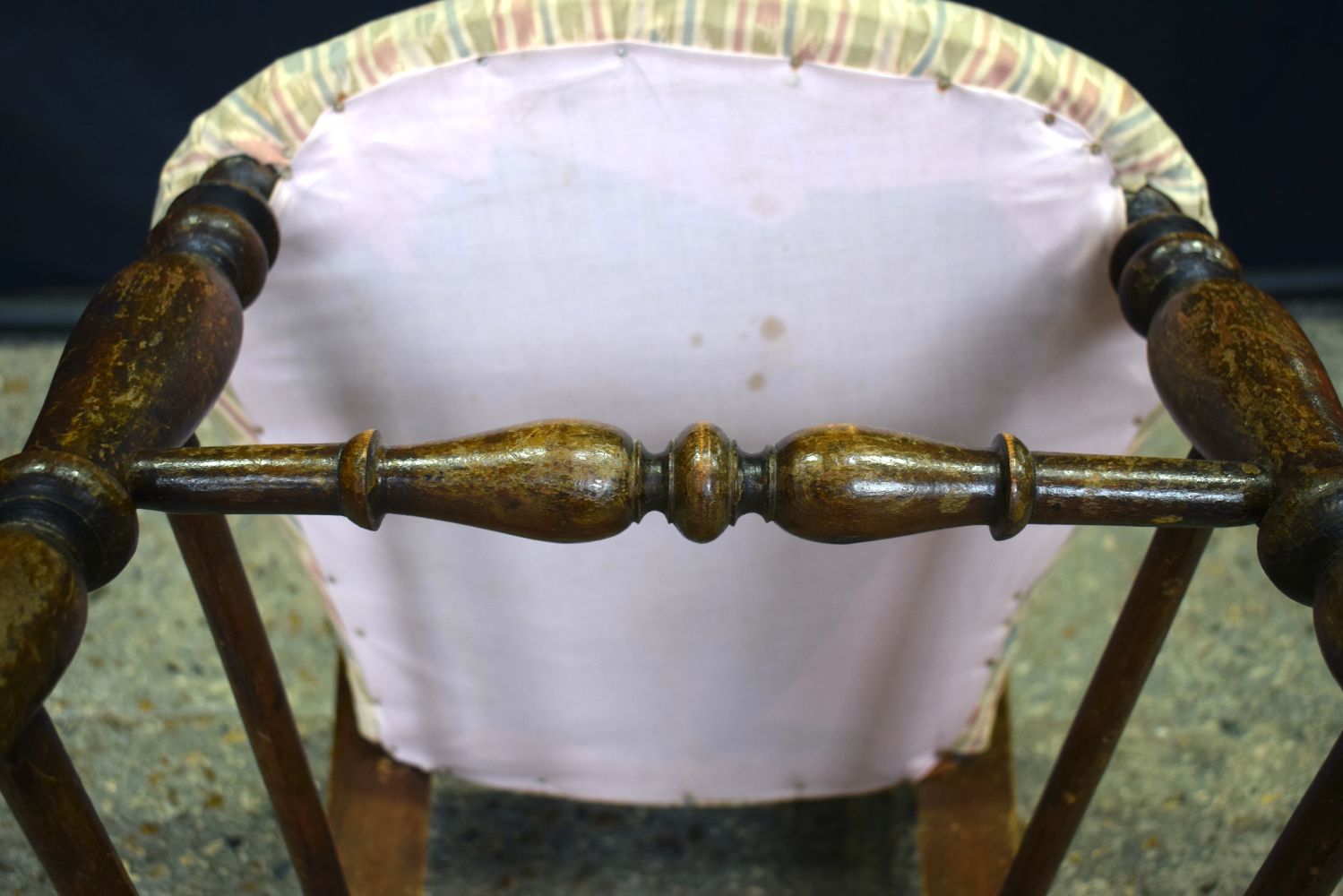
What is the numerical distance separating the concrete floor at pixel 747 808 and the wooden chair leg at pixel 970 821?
73 millimetres

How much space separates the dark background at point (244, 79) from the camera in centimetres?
111

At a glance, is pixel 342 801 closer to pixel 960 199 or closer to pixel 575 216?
pixel 575 216

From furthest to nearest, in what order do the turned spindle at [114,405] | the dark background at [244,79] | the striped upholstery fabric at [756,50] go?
the dark background at [244,79] < the striped upholstery fabric at [756,50] < the turned spindle at [114,405]

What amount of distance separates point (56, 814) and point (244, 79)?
76 cm

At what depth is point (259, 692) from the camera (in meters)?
0.71

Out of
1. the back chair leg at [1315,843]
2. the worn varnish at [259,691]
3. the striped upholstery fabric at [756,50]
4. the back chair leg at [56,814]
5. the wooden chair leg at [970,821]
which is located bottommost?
the wooden chair leg at [970,821]

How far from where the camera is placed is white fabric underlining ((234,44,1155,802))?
68cm

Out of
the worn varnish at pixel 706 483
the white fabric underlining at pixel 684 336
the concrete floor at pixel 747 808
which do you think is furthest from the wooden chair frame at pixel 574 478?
the concrete floor at pixel 747 808

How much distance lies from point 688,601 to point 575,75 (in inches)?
15.0

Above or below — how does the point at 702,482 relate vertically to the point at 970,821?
above

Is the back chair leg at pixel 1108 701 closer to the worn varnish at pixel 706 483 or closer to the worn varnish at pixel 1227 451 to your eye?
the worn varnish at pixel 1227 451

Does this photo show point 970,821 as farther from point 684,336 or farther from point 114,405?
point 114,405

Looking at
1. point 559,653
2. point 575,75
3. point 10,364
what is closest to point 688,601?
point 559,653

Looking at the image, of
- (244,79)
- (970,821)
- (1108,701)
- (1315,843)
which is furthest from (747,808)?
(244,79)
